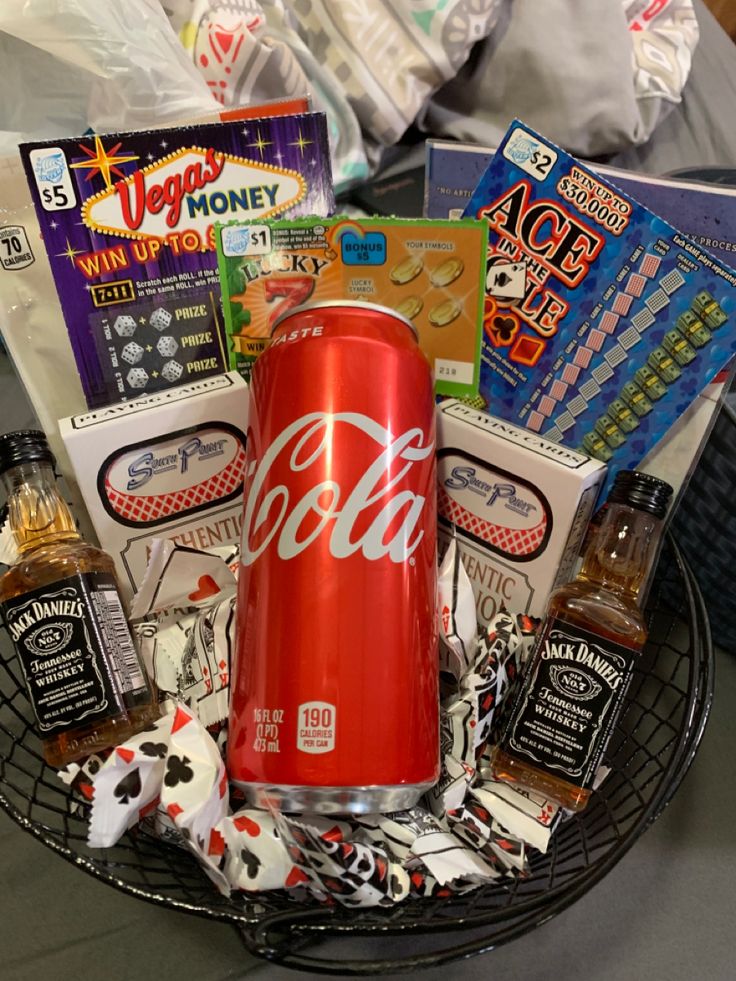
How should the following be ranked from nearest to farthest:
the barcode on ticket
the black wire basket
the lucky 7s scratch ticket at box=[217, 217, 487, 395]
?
the black wire basket < the barcode on ticket < the lucky 7s scratch ticket at box=[217, 217, 487, 395]

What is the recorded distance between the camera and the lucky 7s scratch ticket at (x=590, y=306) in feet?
2.30

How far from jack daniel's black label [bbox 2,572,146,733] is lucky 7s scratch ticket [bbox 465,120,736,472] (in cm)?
48

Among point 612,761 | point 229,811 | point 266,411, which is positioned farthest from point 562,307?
point 229,811

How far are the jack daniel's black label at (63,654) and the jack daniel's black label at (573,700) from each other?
0.36 metres

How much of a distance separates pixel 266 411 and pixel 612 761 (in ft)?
1.58

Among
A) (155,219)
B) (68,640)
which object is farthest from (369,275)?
(68,640)

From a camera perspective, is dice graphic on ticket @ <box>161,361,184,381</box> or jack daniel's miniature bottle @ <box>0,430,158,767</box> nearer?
jack daniel's miniature bottle @ <box>0,430,158,767</box>

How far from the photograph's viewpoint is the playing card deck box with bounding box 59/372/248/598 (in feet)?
2.32

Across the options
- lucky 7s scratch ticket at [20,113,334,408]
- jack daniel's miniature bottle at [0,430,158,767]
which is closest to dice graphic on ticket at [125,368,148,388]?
lucky 7s scratch ticket at [20,113,334,408]

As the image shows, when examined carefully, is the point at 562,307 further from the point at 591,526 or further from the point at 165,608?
the point at 165,608

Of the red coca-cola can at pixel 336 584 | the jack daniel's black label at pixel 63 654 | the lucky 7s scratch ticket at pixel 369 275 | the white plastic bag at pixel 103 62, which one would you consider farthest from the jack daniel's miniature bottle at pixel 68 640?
the white plastic bag at pixel 103 62

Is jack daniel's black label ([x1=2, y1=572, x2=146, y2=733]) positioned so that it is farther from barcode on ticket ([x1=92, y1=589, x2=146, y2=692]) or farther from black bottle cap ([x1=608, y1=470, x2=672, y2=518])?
black bottle cap ([x1=608, y1=470, x2=672, y2=518])

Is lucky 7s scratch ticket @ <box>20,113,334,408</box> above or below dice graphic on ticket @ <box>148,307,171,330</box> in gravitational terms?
A: above

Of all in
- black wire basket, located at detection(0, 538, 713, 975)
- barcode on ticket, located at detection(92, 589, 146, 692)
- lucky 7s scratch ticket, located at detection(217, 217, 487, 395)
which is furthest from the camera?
lucky 7s scratch ticket, located at detection(217, 217, 487, 395)
